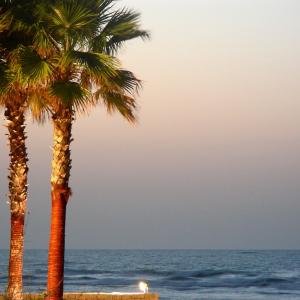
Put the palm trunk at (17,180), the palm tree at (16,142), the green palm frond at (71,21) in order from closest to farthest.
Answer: the green palm frond at (71,21)
the palm tree at (16,142)
the palm trunk at (17,180)

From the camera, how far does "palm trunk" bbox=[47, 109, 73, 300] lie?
20625 mm

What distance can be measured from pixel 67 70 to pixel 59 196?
3334mm

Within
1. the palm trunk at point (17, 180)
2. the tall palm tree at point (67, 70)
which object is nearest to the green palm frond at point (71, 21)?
the tall palm tree at point (67, 70)

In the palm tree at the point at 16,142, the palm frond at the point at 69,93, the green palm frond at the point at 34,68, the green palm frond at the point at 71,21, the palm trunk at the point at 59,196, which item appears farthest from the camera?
the palm tree at the point at 16,142

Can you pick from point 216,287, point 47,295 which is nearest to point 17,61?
point 47,295

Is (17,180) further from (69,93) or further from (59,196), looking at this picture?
(69,93)

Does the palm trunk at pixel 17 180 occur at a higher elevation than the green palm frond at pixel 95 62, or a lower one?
lower

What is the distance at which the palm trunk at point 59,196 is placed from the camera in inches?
812

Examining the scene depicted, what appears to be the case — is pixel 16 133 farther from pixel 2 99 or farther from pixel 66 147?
pixel 66 147

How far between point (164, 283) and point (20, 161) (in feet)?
169

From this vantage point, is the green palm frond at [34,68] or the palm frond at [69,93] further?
the palm frond at [69,93]

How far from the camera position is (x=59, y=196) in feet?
68.5

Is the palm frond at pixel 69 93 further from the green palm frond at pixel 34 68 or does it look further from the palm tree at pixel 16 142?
the palm tree at pixel 16 142

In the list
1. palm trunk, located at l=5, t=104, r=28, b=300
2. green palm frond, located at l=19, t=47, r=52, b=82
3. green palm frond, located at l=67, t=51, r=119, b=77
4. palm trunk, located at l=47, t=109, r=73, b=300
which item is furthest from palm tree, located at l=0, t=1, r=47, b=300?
green palm frond, located at l=67, t=51, r=119, b=77
